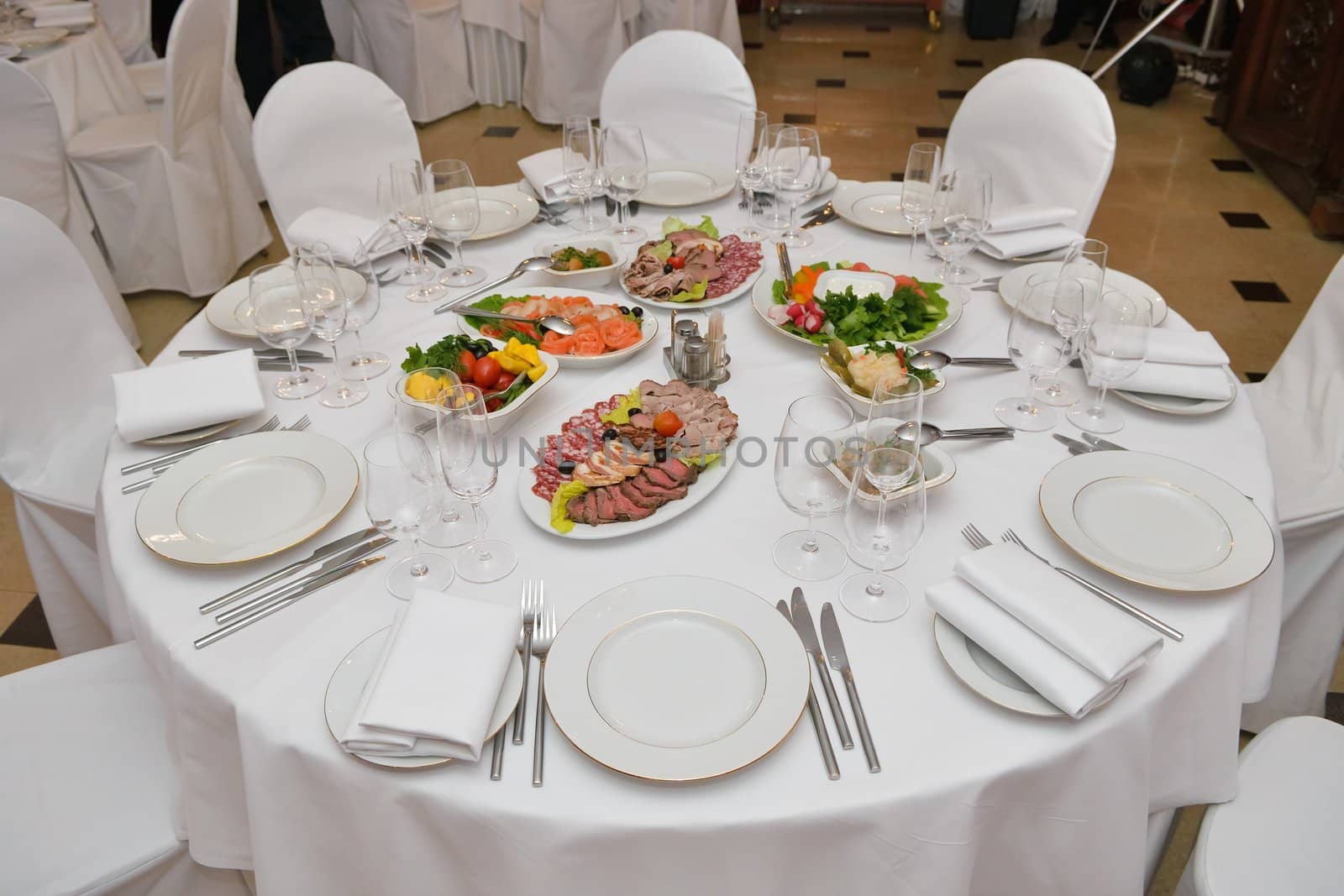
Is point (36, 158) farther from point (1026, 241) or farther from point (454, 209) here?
point (1026, 241)

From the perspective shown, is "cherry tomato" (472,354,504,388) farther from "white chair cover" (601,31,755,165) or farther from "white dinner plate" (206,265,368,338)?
"white chair cover" (601,31,755,165)

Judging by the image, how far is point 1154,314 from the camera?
1928mm

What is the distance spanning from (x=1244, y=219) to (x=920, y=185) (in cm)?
341

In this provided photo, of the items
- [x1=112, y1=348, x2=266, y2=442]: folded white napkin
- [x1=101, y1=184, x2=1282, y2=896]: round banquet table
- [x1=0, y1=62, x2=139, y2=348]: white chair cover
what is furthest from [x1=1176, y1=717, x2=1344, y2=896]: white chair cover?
[x1=0, y1=62, x2=139, y2=348]: white chair cover

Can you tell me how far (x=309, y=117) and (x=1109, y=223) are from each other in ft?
12.2

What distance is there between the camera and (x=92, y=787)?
1501mm

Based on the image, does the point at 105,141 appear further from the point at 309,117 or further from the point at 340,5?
the point at 340,5

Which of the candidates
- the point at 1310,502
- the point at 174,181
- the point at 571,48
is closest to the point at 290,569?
the point at 1310,502

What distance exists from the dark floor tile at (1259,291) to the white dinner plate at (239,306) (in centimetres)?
368

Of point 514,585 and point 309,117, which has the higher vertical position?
point 309,117

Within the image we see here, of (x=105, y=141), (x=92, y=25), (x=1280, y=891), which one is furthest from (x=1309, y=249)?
(x=92, y=25)

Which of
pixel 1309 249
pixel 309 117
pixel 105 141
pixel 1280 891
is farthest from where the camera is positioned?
→ pixel 1309 249

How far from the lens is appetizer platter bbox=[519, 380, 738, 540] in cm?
141

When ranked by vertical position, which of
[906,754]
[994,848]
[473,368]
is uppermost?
[473,368]
